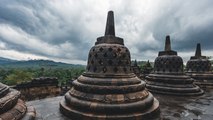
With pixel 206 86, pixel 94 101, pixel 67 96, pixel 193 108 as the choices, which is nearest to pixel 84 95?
pixel 94 101

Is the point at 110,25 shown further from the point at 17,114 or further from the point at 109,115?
the point at 17,114

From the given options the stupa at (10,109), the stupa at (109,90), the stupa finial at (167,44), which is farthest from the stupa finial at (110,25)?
the stupa finial at (167,44)

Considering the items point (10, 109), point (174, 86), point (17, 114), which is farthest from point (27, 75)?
point (17, 114)

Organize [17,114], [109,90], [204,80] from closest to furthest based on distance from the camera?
[17,114] < [109,90] < [204,80]

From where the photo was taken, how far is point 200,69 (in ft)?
50.9

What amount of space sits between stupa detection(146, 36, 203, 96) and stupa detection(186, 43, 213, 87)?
Result: 4.34 meters

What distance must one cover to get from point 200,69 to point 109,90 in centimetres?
1317

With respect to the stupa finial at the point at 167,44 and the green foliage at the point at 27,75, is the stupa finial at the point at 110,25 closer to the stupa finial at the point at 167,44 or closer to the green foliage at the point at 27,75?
the stupa finial at the point at 167,44

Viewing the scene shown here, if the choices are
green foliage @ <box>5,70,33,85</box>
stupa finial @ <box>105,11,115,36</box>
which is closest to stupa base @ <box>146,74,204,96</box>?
stupa finial @ <box>105,11,115,36</box>

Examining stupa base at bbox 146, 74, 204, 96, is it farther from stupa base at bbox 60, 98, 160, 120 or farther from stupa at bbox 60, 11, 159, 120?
stupa base at bbox 60, 98, 160, 120

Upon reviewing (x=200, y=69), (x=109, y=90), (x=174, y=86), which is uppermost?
(x=200, y=69)

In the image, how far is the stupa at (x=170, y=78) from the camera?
10.3m

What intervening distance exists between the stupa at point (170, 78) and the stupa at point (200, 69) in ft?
14.2

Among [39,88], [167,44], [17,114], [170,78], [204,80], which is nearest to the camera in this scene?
[17,114]
